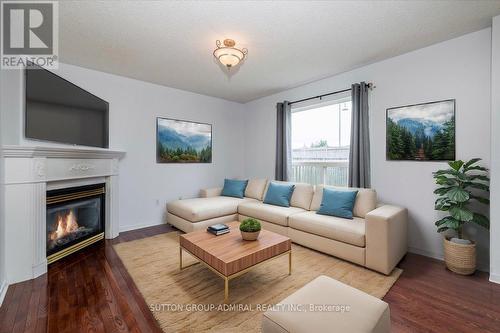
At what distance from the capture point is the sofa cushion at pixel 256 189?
4.42 meters

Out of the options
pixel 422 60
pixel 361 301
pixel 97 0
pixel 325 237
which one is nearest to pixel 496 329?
pixel 361 301

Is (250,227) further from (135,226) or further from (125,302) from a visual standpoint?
(135,226)

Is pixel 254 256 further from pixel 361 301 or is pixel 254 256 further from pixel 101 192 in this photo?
pixel 101 192

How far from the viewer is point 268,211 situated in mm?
3551

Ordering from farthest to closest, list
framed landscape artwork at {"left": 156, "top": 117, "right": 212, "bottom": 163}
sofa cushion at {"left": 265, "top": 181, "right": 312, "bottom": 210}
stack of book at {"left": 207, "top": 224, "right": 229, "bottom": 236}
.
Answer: framed landscape artwork at {"left": 156, "top": 117, "right": 212, "bottom": 163} < sofa cushion at {"left": 265, "top": 181, "right": 312, "bottom": 210} < stack of book at {"left": 207, "top": 224, "right": 229, "bottom": 236}

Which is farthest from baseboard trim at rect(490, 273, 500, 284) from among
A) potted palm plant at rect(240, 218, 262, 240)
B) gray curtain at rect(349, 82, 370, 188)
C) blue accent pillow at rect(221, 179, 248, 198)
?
blue accent pillow at rect(221, 179, 248, 198)

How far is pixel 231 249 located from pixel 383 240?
159 cm

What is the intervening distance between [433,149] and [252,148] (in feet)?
11.2

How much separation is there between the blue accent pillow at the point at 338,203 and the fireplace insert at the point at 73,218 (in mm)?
3252

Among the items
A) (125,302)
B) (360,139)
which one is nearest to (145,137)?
(125,302)

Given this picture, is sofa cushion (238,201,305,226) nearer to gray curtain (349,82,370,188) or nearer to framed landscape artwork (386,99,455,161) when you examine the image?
gray curtain (349,82,370,188)

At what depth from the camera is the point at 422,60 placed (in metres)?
2.85

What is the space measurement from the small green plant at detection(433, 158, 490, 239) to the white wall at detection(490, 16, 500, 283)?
8 cm

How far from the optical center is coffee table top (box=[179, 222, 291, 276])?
194 centimetres
